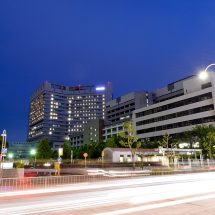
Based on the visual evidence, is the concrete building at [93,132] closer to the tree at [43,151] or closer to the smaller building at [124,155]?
the tree at [43,151]

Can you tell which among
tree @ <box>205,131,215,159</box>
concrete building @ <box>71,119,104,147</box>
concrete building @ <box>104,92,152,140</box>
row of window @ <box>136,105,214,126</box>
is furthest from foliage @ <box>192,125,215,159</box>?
concrete building @ <box>71,119,104,147</box>

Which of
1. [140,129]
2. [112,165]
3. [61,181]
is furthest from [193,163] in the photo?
[140,129]

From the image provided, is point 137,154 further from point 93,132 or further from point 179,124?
point 93,132

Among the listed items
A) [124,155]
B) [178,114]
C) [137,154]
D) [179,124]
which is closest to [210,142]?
[137,154]

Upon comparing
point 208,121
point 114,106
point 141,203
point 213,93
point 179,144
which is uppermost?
point 114,106

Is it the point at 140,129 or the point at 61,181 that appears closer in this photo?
the point at 61,181

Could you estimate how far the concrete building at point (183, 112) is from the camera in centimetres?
8257

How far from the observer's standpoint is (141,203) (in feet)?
39.3

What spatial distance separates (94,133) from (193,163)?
4682 inches

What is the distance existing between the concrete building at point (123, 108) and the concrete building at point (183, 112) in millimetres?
27009

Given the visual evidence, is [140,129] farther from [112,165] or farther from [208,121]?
[112,165]

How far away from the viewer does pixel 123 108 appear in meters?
148

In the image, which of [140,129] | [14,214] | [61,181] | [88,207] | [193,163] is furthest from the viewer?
[140,129]

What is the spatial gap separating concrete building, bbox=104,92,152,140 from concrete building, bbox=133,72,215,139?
27.0 metres
